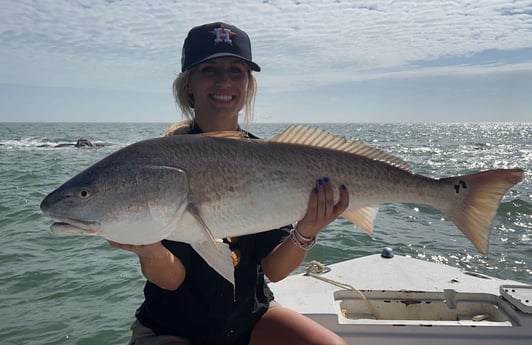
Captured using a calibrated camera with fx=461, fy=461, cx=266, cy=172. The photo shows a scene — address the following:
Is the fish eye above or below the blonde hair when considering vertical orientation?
below

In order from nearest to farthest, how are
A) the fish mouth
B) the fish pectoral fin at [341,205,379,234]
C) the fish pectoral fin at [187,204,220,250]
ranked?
the fish mouth, the fish pectoral fin at [187,204,220,250], the fish pectoral fin at [341,205,379,234]

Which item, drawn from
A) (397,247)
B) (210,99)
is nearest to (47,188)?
(397,247)

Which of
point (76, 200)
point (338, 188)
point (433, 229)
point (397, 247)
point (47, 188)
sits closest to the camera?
point (76, 200)

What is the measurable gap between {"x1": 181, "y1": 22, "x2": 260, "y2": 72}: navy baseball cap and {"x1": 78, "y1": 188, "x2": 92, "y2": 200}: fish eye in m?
1.29

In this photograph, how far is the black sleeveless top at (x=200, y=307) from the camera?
307 centimetres

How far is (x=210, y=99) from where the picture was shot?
3439 millimetres

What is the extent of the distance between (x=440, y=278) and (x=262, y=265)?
2.23m

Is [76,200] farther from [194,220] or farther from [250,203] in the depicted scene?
[250,203]

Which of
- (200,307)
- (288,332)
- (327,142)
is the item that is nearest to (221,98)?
(327,142)

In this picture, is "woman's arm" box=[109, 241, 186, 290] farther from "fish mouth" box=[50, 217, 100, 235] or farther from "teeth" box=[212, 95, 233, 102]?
"teeth" box=[212, 95, 233, 102]

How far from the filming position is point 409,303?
14.2 ft

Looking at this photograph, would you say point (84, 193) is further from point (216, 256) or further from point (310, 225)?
point (310, 225)

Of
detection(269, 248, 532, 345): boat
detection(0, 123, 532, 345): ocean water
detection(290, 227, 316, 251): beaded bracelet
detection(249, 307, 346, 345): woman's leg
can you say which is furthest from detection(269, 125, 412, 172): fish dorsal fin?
detection(0, 123, 532, 345): ocean water

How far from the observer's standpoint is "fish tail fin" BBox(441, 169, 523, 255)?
2846 millimetres
